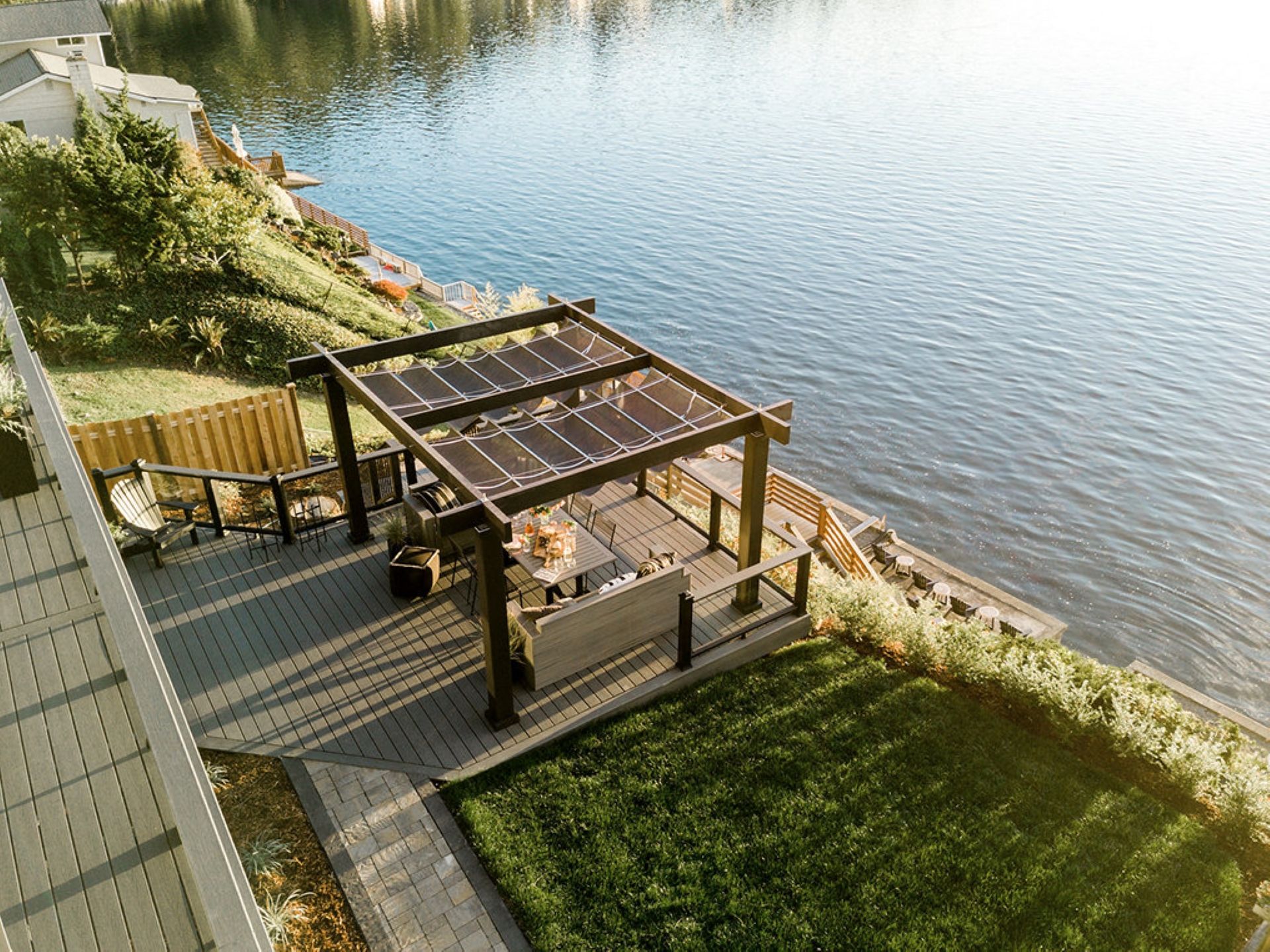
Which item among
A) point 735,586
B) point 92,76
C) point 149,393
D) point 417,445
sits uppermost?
point 417,445

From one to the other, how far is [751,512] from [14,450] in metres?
7.66

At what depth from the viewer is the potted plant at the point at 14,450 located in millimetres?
7578

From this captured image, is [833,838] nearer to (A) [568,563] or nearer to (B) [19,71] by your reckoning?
(A) [568,563]

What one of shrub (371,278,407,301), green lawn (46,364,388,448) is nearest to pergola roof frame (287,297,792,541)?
green lawn (46,364,388,448)

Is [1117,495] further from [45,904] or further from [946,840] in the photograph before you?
[45,904]

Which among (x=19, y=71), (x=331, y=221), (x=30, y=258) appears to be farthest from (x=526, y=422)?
(x=19, y=71)

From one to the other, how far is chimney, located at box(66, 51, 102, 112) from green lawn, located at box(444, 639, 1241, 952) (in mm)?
33630

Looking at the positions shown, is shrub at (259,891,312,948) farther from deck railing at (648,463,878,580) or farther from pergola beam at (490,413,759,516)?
deck railing at (648,463,878,580)

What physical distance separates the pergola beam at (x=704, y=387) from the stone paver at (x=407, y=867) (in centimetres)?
527

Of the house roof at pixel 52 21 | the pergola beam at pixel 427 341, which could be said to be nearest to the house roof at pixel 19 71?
the house roof at pixel 52 21

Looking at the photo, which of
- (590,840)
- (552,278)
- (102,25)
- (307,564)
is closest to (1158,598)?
(590,840)

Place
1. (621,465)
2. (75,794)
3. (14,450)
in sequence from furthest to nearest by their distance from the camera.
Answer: (621,465), (14,450), (75,794)

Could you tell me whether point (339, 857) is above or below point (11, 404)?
below

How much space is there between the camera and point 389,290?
3105cm
